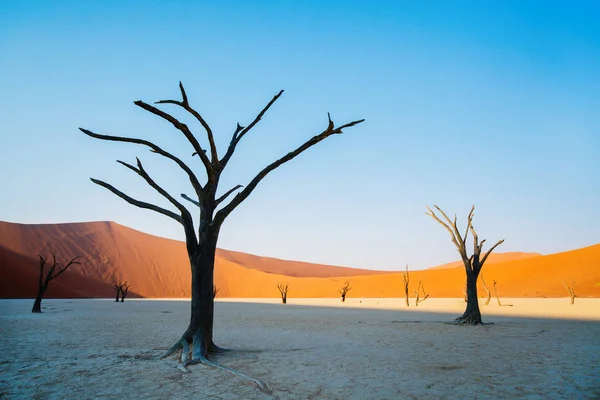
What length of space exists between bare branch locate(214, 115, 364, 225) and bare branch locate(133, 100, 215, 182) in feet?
2.07

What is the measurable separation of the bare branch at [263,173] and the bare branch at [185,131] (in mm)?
631

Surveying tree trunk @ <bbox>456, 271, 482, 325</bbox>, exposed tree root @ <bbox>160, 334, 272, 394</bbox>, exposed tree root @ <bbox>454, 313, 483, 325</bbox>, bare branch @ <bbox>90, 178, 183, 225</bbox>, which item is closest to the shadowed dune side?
bare branch @ <bbox>90, 178, 183, 225</bbox>

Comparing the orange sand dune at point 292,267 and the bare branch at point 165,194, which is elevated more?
the orange sand dune at point 292,267

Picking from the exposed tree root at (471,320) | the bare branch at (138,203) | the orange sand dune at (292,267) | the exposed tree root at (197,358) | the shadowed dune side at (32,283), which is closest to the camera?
the exposed tree root at (197,358)

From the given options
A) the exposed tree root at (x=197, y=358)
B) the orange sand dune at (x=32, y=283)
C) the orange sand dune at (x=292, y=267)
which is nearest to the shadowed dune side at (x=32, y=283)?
the orange sand dune at (x=32, y=283)

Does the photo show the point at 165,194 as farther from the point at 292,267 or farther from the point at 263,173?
the point at 292,267

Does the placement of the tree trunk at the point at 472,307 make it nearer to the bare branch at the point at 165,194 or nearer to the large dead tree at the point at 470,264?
the large dead tree at the point at 470,264

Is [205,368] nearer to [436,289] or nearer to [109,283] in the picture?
[436,289]

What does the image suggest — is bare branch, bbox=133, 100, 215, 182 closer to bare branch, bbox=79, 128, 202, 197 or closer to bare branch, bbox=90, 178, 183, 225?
bare branch, bbox=79, 128, 202, 197

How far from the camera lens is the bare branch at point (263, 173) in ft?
24.4

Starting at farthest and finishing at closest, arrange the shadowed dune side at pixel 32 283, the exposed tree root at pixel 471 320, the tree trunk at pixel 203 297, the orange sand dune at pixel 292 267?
the orange sand dune at pixel 292 267, the shadowed dune side at pixel 32 283, the exposed tree root at pixel 471 320, the tree trunk at pixel 203 297

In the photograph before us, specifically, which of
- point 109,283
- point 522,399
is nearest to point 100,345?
point 522,399

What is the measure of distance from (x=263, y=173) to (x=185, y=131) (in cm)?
154

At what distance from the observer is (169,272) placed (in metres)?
82.2
